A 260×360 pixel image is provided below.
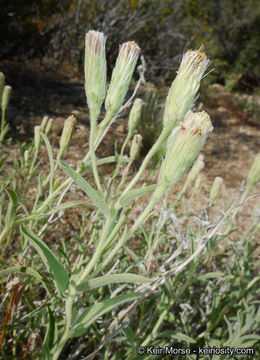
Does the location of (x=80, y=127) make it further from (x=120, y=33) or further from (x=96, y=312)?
(x=120, y=33)

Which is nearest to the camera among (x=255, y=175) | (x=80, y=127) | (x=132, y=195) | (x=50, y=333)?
(x=132, y=195)

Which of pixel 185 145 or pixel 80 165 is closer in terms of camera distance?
pixel 185 145

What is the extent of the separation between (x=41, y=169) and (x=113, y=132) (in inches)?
53.7

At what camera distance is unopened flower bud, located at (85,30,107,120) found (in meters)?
0.70

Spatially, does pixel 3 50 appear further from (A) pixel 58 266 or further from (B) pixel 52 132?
(A) pixel 58 266

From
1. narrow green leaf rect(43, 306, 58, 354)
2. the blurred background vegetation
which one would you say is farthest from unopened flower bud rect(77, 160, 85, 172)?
the blurred background vegetation

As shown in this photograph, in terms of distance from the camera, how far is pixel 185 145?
63 centimetres

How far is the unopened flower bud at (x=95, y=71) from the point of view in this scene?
70cm

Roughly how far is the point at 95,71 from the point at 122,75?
0.06m

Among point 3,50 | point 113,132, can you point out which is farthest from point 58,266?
point 3,50

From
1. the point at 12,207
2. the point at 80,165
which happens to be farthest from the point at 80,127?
the point at 12,207

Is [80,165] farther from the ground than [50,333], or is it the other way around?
[80,165]

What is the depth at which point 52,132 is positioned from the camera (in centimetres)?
304

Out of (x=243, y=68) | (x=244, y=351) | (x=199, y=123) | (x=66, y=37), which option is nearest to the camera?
(x=199, y=123)
